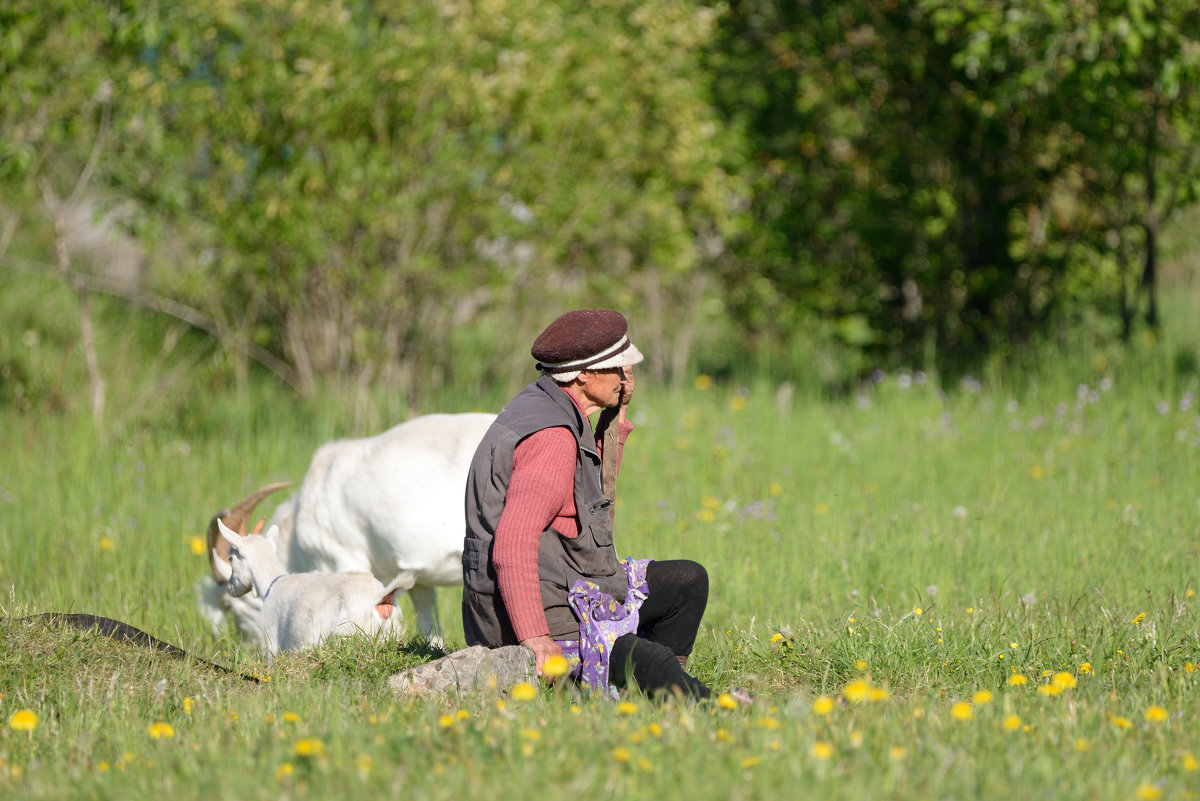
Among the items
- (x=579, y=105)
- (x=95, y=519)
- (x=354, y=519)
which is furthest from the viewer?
(x=579, y=105)

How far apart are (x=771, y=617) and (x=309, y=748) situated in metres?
2.72

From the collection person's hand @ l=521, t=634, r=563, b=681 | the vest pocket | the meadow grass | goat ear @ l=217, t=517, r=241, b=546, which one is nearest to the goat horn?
goat ear @ l=217, t=517, r=241, b=546

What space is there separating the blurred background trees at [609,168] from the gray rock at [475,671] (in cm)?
629

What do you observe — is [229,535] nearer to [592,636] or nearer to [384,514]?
[384,514]

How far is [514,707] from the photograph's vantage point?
12.5 feet

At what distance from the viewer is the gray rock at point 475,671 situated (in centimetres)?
400

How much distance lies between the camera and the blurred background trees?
980 cm

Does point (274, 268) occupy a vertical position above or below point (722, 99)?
below

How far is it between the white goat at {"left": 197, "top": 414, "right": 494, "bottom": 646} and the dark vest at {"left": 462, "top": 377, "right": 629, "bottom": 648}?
1.14 metres

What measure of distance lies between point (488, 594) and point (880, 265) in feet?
28.7

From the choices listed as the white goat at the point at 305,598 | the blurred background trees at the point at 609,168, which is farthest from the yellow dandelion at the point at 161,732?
the blurred background trees at the point at 609,168

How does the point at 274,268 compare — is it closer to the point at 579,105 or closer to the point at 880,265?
the point at 579,105

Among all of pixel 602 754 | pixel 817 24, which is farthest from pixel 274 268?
pixel 602 754

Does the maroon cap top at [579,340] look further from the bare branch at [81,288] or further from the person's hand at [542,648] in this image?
the bare branch at [81,288]
